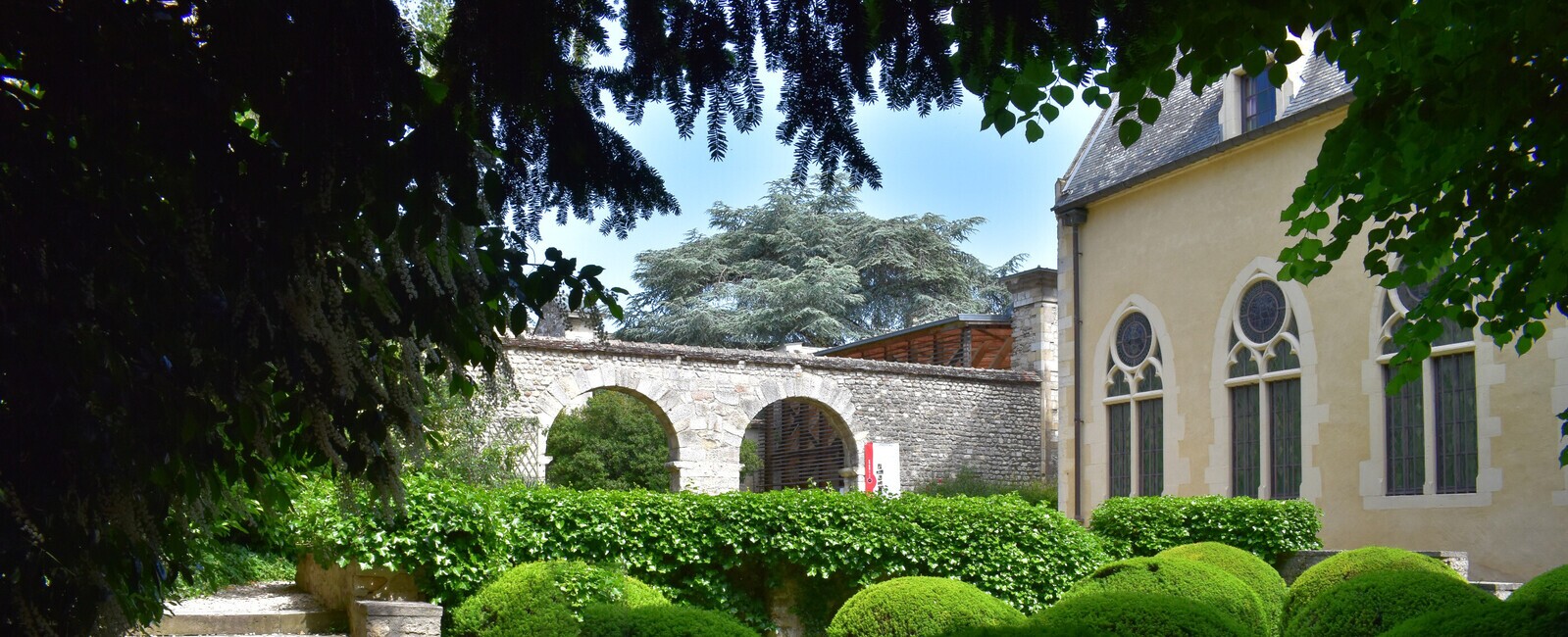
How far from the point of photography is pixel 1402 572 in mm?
8523

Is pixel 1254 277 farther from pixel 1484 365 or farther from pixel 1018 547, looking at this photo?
pixel 1018 547

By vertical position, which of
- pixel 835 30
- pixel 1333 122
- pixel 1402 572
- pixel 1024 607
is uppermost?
pixel 1333 122

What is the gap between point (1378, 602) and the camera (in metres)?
8.20

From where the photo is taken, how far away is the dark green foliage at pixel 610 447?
2394cm

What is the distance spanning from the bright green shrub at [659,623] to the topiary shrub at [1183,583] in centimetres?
331

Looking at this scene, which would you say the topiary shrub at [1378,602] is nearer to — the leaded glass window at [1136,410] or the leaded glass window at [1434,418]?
the leaded glass window at [1434,418]

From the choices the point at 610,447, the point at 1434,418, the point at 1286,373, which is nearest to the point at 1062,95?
the point at 1434,418

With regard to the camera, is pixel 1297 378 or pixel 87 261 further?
pixel 1297 378

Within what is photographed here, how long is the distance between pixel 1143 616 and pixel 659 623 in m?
2.57

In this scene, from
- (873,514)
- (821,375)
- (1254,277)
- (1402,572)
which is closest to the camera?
(1402,572)

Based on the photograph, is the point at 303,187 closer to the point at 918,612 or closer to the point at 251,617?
the point at 918,612

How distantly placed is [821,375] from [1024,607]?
9.94 meters

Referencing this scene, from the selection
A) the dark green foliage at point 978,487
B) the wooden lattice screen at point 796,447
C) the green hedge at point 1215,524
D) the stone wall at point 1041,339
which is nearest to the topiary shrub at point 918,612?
the green hedge at point 1215,524

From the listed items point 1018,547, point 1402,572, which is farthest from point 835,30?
point 1018,547
